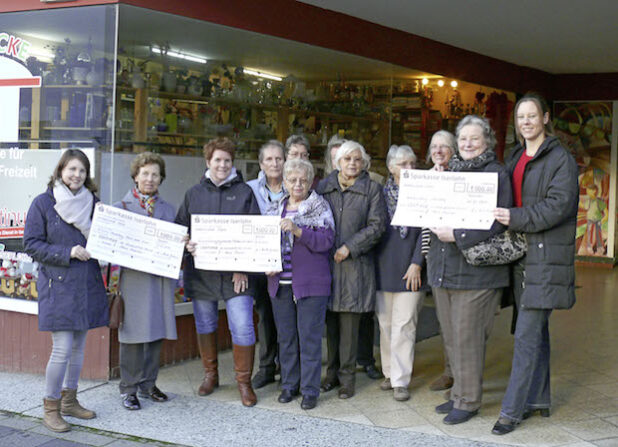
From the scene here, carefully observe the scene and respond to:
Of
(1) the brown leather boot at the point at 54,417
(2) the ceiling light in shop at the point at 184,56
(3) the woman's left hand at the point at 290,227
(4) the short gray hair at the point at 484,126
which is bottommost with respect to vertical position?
(1) the brown leather boot at the point at 54,417

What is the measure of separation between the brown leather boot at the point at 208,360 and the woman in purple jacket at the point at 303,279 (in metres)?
0.48

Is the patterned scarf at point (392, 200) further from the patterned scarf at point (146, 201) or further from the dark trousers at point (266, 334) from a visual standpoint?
the patterned scarf at point (146, 201)

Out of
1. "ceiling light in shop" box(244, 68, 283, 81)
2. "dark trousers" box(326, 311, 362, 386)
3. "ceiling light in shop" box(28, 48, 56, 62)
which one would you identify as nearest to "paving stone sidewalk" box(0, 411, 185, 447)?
"dark trousers" box(326, 311, 362, 386)

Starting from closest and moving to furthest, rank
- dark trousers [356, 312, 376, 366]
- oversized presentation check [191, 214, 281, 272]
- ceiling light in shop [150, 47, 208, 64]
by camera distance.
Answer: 1. oversized presentation check [191, 214, 281, 272]
2. dark trousers [356, 312, 376, 366]
3. ceiling light in shop [150, 47, 208, 64]

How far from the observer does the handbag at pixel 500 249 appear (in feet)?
14.4

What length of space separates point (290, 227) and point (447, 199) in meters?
0.94

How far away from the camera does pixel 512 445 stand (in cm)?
429

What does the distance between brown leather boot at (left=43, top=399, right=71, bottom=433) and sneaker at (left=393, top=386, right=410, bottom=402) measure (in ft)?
6.80

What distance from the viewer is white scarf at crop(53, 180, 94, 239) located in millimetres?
4523

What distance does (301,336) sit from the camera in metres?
4.95

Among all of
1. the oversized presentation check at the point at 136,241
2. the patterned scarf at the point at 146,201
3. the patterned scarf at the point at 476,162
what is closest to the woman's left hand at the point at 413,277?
the patterned scarf at the point at 476,162

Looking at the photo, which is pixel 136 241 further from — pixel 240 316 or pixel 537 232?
pixel 537 232

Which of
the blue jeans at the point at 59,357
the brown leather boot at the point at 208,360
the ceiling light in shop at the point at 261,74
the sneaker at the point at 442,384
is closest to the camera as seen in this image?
the blue jeans at the point at 59,357

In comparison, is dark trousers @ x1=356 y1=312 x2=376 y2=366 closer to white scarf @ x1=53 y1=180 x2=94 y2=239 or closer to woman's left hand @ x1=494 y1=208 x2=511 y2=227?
woman's left hand @ x1=494 y1=208 x2=511 y2=227
